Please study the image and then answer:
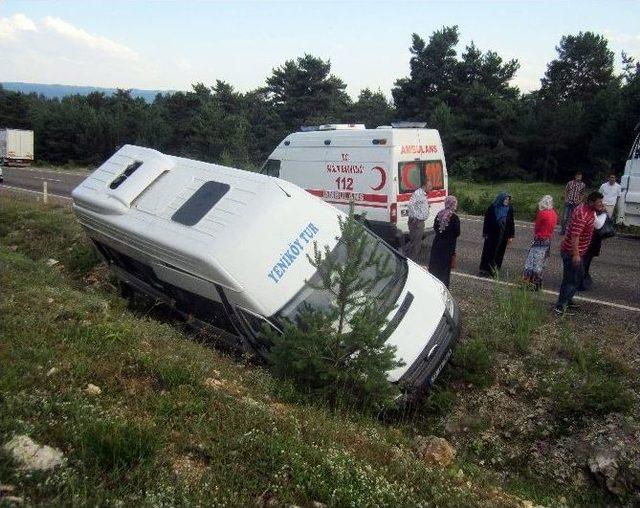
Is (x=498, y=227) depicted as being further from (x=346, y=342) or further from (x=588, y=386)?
(x=346, y=342)

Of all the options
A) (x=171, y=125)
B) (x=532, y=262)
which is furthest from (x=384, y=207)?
(x=171, y=125)

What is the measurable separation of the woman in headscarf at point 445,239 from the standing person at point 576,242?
4.99ft

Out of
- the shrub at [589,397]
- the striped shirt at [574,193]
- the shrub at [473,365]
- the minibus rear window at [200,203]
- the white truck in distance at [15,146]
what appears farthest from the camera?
the white truck in distance at [15,146]

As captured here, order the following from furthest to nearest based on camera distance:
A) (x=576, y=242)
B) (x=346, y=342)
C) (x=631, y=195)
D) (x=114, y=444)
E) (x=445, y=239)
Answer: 1. (x=631, y=195)
2. (x=445, y=239)
3. (x=576, y=242)
4. (x=346, y=342)
5. (x=114, y=444)

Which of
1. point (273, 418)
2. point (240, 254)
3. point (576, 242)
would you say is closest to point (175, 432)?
point (273, 418)

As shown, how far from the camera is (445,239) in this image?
8.18 meters

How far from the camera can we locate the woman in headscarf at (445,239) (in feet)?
26.6

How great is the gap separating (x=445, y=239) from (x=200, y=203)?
3917mm

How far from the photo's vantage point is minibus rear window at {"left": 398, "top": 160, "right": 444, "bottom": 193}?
10.5 meters

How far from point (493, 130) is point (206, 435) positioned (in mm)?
36428

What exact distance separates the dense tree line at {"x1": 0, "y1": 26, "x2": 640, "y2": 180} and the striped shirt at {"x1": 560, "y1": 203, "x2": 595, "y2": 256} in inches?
931

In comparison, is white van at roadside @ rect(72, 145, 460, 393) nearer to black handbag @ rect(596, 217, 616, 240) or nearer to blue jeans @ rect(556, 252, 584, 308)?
blue jeans @ rect(556, 252, 584, 308)

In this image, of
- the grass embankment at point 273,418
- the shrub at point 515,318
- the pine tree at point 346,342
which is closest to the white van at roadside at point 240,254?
the pine tree at point 346,342

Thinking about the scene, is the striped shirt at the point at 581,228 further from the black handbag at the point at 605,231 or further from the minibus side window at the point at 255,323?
the minibus side window at the point at 255,323
